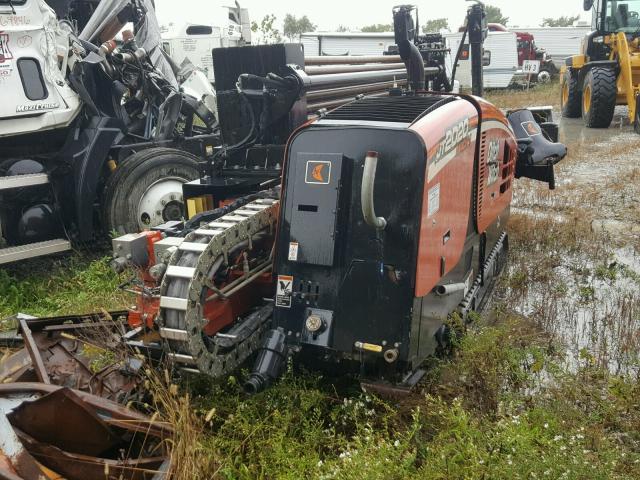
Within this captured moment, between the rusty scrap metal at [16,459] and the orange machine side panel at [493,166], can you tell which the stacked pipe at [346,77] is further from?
the rusty scrap metal at [16,459]

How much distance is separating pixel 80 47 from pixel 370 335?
16.8 ft

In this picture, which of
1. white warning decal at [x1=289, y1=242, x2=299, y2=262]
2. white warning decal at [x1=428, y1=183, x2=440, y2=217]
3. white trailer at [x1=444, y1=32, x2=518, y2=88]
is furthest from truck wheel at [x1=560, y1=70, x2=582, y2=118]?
white warning decal at [x1=289, y1=242, x2=299, y2=262]

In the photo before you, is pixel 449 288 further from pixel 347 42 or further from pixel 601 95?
pixel 347 42

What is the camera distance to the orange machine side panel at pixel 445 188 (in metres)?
3.52

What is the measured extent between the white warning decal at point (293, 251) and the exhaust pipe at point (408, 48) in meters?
2.13

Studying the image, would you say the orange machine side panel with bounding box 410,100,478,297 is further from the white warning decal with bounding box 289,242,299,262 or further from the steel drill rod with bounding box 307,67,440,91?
the steel drill rod with bounding box 307,67,440,91

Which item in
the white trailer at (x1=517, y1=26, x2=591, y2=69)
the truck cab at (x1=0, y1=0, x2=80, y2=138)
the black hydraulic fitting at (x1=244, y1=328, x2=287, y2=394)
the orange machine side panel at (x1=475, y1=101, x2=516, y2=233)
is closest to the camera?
the black hydraulic fitting at (x1=244, y1=328, x2=287, y2=394)

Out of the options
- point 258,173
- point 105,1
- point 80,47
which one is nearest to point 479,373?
point 258,173

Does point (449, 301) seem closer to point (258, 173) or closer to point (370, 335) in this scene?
point (370, 335)

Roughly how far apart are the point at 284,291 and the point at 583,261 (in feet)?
13.2

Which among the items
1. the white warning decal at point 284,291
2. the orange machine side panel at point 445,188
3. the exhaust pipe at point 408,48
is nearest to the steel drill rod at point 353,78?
the exhaust pipe at point 408,48

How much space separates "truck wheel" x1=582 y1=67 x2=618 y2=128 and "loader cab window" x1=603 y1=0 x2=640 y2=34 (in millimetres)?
1148

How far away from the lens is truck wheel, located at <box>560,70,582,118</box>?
53.0 ft

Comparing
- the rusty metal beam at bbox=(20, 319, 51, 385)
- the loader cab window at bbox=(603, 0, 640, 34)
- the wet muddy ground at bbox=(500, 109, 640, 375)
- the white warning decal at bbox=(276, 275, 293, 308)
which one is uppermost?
the loader cab window at bbox=(603, 0, 640, 34)
